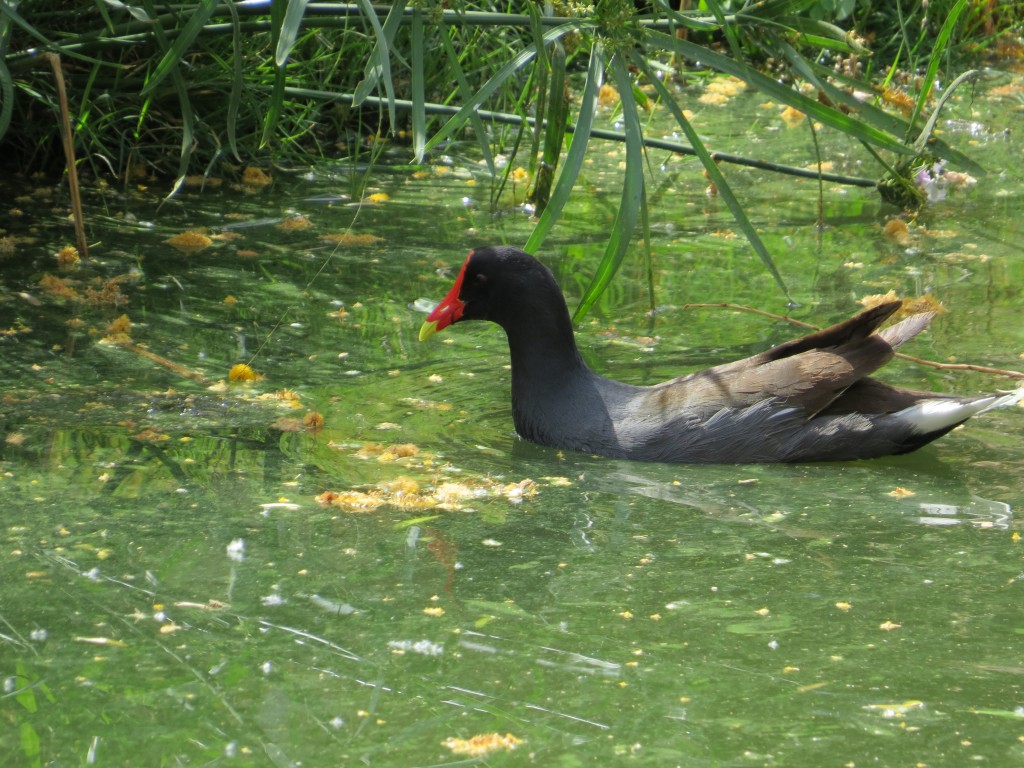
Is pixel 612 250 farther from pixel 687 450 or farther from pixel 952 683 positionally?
pixel 952 683

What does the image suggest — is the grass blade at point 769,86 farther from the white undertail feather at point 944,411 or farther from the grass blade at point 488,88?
the white undertail feather at point 944,411

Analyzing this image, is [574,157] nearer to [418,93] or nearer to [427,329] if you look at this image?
[418,93]

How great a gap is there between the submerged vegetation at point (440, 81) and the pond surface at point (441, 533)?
0.45m

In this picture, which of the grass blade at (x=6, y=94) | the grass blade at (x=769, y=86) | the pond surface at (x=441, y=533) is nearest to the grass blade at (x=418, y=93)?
the grass blade at (x=769, y=86)

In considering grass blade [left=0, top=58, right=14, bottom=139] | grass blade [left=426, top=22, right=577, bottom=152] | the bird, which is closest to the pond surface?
the bird

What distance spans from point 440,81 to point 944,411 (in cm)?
406

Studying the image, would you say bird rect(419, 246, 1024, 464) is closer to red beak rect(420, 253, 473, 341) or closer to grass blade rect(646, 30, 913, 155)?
red beak rect(420, 253, 473, 341)

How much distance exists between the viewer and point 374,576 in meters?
2.91

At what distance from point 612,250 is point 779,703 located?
1.85 m

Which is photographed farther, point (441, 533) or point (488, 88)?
point (488, 88)

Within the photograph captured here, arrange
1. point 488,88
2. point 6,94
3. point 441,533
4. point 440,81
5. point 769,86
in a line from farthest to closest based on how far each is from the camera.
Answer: point 440,81 < point 6,94 < point 769,86 < point 488,88 < point 441,533

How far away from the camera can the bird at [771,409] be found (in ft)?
12.4

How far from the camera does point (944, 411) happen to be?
371cm

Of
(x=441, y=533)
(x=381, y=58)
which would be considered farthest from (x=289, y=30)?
(x=441, y=533)
